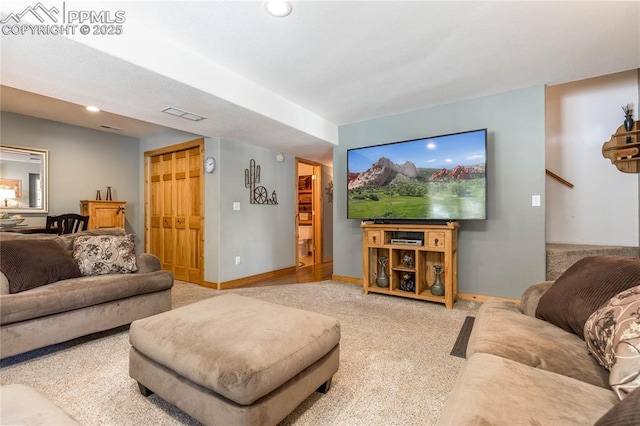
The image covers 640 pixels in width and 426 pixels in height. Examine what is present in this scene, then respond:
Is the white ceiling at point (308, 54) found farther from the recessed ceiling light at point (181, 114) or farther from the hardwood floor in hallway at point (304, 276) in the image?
the hardwood floor in hallway at point (304, 276)

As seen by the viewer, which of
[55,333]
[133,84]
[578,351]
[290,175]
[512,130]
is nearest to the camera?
[578,351]

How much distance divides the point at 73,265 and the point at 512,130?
4.44 metres

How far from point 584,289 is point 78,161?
20.2 feet

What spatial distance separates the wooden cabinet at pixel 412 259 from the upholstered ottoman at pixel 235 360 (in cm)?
197

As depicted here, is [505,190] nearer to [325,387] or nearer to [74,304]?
[325,387]

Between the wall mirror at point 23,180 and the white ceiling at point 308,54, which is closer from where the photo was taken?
the white ceiling at point 308,54

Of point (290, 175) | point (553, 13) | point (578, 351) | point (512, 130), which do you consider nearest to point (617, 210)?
point (512, 130)

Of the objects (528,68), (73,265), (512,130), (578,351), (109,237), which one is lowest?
(578,351)

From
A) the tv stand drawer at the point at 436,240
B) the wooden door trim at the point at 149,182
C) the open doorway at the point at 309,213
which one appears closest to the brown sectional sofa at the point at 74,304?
the wooden door trim at the point at 149,182

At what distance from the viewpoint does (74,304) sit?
2.13 metres

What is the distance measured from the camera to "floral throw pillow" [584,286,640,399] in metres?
0.88

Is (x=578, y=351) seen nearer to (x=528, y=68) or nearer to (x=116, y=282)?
(x=528, y=68)

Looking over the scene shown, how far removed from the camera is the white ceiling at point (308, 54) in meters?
1.91

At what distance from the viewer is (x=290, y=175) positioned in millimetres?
5234
